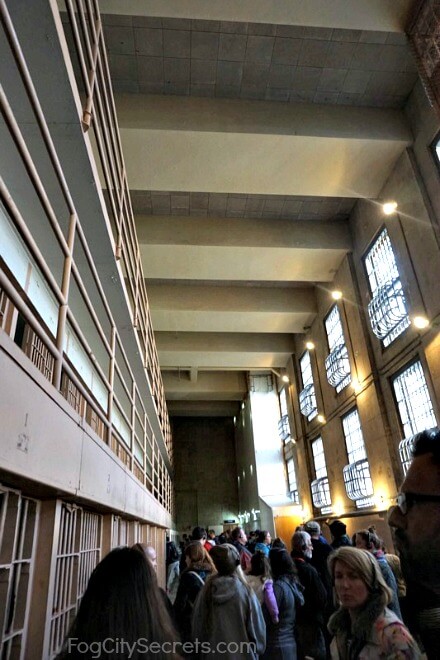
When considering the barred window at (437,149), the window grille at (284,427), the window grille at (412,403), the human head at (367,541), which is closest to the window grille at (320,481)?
the window grille at (284,427)

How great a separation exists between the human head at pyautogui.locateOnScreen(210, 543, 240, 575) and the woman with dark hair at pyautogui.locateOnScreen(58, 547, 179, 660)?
1.66 m

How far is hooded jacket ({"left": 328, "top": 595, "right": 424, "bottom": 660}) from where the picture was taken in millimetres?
1679

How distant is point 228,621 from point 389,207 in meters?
7.53

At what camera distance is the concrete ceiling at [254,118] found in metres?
6.20

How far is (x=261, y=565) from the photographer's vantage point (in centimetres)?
372

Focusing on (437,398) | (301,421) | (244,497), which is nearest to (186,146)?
(437,398)

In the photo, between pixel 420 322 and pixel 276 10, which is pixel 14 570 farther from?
pixel 420 322

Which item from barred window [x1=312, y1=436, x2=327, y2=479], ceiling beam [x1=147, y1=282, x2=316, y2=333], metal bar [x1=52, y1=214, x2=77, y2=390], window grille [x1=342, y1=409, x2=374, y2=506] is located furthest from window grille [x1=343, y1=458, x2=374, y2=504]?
metal bar [x1=52, y1=214, x2=77, y2=390]

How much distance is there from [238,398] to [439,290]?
1481 centimetres

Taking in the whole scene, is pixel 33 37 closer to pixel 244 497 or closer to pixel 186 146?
pixel 186 146

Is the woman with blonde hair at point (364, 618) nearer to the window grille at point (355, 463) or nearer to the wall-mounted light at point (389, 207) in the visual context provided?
the wall-mounted light at point (389, 207)

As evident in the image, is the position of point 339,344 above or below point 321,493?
above

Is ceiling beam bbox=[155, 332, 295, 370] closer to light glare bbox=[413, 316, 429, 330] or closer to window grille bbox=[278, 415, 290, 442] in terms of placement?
window grille bbox=[278, 415, 290, 442]

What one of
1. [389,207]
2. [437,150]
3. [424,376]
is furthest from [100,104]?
[424,376]
